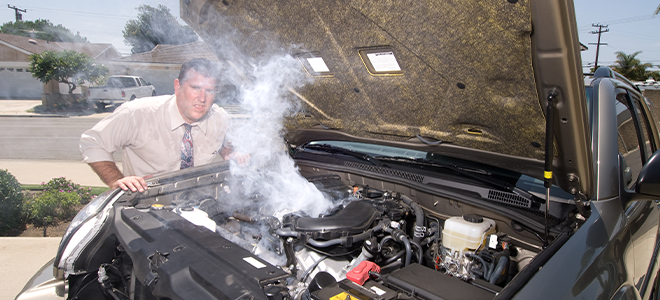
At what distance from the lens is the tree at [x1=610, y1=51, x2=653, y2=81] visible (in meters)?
34.4

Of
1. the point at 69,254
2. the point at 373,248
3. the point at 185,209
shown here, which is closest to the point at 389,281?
the point at 373,248

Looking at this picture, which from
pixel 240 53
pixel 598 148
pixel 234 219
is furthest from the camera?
pixel 234 219

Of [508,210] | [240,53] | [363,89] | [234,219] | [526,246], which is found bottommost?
[234,219]

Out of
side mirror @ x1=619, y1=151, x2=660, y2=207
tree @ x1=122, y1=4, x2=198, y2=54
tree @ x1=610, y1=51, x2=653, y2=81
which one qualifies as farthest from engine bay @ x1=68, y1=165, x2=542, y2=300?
tree @ x1=610, y1=51, x2=653, y2=81

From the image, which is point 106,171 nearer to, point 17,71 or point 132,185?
point 132,185

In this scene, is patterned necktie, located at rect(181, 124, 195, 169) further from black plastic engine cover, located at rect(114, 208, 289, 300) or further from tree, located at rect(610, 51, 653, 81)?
tree, located at rect(610, 51, 653, 81)

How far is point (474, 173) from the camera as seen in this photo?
234cm

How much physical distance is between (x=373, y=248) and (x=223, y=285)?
81 cm

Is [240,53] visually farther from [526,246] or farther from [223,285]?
[526,246]

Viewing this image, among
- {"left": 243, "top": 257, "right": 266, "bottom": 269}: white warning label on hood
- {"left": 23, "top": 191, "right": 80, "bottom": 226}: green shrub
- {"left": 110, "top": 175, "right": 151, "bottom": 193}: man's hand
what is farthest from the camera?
{"left": 23, "top": 191, "right": 80, "bottom": 226}: green shrub

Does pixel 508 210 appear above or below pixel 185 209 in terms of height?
above

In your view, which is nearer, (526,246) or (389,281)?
(389,281)

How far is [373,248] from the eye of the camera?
6.14 feet

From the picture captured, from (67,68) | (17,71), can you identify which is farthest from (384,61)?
(17,71)
